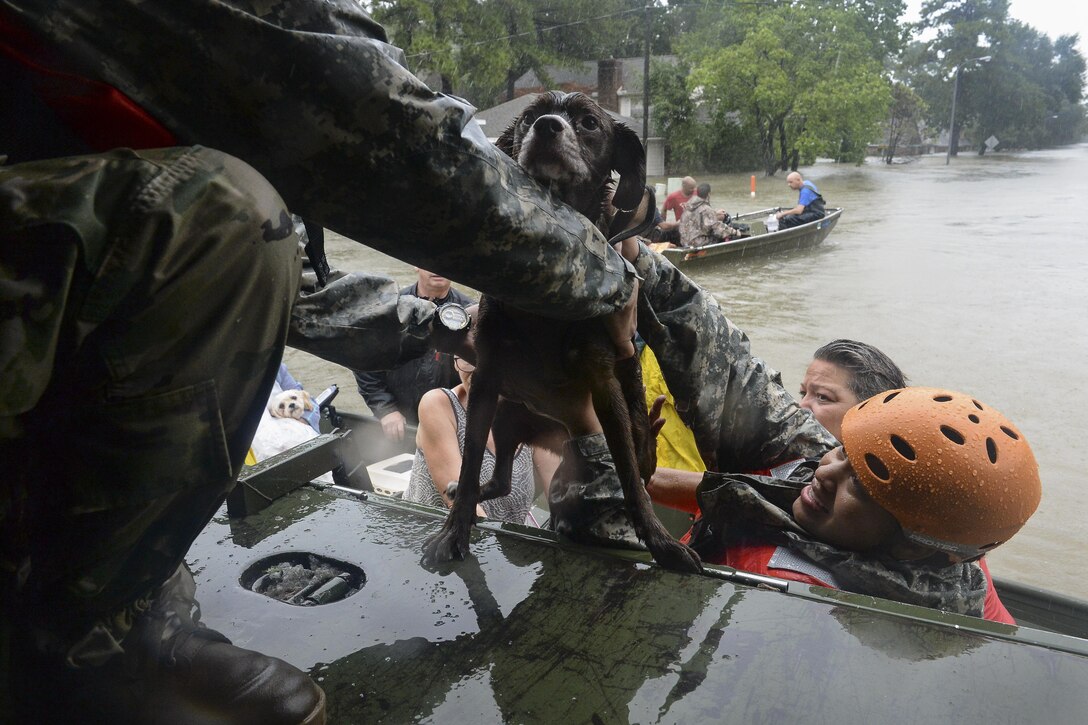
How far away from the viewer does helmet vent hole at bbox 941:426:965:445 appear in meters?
2.30

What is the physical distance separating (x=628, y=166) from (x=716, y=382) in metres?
0.97

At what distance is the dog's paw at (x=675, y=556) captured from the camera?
2279mm

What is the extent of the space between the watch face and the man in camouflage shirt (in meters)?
0.74

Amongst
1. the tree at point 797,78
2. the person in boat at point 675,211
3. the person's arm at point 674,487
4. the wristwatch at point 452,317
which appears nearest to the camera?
the wristwatch at point 452,317

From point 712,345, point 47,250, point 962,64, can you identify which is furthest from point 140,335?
point 962,64

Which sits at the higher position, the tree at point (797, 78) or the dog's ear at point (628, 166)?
the tree at point (797, 78)

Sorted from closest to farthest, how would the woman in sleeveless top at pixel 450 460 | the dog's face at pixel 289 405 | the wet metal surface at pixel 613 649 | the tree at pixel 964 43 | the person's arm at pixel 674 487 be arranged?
the wet metal surface at pixel 613 649
the person's arm at pixel 674 487
the woman in sleeveless top at pixel 450 460
the dog's face at pixel 289 405
the tree at pixel 964 43

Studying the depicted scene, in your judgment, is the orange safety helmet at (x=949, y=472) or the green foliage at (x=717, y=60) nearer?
the orange safety helmet at (x=949, y=472)

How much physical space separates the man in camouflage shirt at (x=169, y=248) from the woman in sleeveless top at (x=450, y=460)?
2015mm

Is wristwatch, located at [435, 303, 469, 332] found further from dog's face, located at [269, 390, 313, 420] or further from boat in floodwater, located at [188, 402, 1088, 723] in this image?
dog's face, located at [269, 390, 313, 420]

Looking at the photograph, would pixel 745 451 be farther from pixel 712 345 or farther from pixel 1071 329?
pixel 1071 329

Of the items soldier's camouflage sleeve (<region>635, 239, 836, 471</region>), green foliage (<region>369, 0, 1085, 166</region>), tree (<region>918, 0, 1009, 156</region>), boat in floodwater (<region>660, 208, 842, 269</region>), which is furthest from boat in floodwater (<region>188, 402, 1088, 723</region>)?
tree (<region>918, 0, 1009, 156</region>)

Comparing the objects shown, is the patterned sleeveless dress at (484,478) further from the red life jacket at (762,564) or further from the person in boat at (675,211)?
the person in boat at (675,211)

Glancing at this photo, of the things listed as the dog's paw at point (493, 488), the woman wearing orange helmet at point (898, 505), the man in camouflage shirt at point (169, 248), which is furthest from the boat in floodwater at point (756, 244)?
the man in camouflage shirt at point (169, 248)
